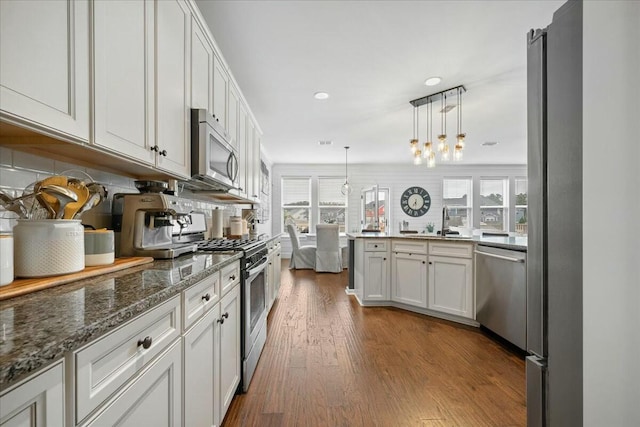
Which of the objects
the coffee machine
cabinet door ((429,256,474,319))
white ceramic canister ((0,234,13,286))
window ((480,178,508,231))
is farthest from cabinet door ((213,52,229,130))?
window ((480,178,508,231))

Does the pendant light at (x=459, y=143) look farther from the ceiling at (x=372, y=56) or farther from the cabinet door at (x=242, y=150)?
the cabinet door at (x=242, y=150)

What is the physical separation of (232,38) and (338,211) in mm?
5872

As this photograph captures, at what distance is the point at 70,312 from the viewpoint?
635mm

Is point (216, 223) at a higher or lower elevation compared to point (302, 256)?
higher

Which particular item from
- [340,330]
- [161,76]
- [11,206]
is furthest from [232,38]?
[340,330]

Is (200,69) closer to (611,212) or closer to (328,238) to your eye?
(611,212)

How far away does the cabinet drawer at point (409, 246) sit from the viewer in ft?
10.7

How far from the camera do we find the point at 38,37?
788mm

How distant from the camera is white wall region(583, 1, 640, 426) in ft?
2.20

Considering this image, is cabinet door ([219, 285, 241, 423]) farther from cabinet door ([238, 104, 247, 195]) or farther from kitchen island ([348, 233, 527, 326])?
kitchen island ([348, 233, 527, 326])

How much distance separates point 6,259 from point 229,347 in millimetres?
1050

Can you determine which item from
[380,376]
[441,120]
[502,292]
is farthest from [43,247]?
[441,120]

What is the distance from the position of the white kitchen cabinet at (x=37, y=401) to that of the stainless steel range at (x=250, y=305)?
131 centimetres

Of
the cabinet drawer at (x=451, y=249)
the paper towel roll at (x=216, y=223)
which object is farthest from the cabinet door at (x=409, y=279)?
the paper towel roll at (x=216, y=223)
